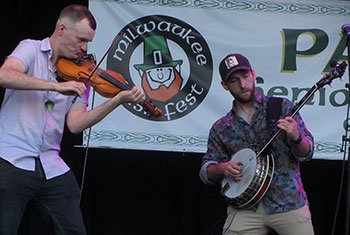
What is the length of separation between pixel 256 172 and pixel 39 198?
1.30 m

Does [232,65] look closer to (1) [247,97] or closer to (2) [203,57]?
(1) [247,97]

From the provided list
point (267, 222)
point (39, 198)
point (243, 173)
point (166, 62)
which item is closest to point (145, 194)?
point (166, 62)

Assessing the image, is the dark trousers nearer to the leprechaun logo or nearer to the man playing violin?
the man playing violin

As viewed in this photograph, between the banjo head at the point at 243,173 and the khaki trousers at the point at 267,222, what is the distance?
0.42ft

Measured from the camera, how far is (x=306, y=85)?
4590mm

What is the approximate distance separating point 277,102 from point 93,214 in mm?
2118

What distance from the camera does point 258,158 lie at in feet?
11.1

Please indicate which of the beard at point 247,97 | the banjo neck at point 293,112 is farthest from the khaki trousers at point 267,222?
the beard at point 247,97

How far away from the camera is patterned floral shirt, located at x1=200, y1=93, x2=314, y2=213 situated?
335 centimetres

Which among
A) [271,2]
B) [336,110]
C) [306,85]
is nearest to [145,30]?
[271,2]

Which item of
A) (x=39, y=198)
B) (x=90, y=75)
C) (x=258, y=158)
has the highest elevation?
(x=90, y=75)

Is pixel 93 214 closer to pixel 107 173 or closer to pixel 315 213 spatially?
pixel 107 173

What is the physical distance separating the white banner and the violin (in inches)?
51.2

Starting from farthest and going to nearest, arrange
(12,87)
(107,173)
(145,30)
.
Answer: (107,173) < (145,30) < (12,87)
